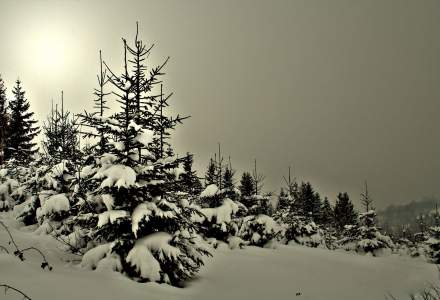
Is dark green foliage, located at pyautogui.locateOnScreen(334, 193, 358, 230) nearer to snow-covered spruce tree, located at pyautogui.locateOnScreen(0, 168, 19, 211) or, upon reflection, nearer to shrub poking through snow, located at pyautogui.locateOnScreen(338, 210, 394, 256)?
Result: shrub poking through snow, located at pyautogui.locateOnScreen(338, 210, 394, 256)

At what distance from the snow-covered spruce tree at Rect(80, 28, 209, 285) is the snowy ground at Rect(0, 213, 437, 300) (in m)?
0.72

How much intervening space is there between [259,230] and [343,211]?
4921 centimetres

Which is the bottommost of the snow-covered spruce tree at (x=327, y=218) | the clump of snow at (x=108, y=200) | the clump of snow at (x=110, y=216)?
the snow-covered spruce tree at (x=327, y=218)

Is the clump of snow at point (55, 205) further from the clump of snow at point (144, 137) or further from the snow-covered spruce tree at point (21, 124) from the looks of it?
the snow-covered spruce tree at point (21, 124)

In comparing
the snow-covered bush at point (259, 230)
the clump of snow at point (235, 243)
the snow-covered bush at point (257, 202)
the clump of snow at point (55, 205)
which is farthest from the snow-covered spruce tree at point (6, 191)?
the snow-covered bush at point (257, 202)

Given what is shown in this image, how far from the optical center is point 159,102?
10.5 meters

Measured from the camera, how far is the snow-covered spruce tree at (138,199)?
8344 mm

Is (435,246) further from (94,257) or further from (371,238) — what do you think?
(94,257)

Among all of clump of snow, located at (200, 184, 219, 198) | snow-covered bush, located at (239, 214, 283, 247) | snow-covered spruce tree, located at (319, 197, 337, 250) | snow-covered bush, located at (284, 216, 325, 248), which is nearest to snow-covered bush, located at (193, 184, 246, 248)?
clump of snow, located at (200, 184, 219, 198)

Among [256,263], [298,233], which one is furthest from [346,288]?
[298,233]

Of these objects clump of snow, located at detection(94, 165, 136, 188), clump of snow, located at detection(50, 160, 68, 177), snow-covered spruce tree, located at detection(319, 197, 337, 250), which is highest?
clump of snow, located at detection(50, 160, 68, 177)

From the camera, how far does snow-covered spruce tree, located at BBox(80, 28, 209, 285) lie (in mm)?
8344

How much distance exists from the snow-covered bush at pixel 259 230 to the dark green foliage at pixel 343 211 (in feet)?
156

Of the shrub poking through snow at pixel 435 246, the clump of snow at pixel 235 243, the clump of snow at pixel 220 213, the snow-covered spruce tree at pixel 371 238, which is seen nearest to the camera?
the clump of snow at pixel 220 213
